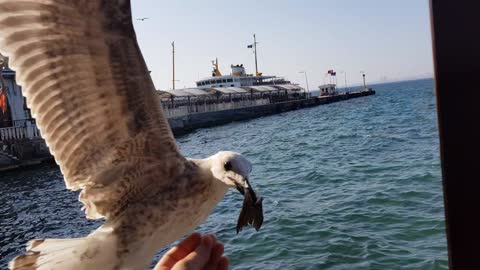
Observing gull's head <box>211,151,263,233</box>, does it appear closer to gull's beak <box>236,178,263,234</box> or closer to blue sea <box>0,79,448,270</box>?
gull's beak <box>236,178,263,234</box>

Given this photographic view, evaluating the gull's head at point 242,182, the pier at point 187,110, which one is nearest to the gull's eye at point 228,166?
the gull's head at point 242,182

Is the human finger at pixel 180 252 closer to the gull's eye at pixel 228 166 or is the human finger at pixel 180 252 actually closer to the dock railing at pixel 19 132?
the gull's eye at pixel 228 166

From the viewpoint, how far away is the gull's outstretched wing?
2184 mm

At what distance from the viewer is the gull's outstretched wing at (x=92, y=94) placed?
2.18 metres

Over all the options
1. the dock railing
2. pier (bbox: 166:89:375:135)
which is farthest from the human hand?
pier (bbox: 166:89:375:135)

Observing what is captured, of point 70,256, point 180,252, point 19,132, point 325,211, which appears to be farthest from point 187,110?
point 180,252

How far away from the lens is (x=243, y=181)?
6.61ft

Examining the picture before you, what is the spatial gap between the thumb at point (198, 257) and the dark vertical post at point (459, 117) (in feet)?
2.88

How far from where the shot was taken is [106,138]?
2322mm

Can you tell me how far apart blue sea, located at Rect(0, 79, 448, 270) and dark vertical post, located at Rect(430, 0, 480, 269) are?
5197 millimetres

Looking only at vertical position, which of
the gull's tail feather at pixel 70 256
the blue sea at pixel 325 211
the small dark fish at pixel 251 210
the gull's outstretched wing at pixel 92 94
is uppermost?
the gull's outstretched wing at pixel 92 94

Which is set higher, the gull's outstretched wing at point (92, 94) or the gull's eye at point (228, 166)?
the gull's outstretched wing at point (92, 94)

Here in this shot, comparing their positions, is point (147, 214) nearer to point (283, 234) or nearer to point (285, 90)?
point (283, 234)

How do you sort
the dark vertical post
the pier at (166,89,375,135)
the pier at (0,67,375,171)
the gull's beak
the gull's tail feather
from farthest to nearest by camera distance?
the pier at (166,89,375,135), the pier at (0,67,375,171), the gull's tail feather, the gull's beak, the dark vertical post
